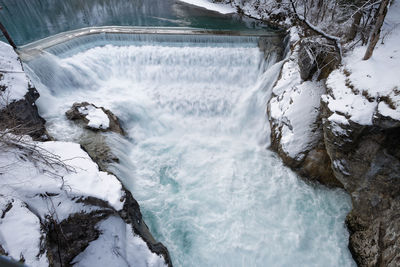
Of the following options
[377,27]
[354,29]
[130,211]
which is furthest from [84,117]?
[354,29]

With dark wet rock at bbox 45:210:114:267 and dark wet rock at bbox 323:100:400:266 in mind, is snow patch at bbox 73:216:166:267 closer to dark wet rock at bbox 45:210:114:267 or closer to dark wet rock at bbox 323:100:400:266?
dark wet rock at bbox 45:210:114:267

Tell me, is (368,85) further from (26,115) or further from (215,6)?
(215,6)

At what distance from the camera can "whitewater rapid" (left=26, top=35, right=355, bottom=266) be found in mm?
4984

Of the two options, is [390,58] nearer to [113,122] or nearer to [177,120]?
[177,120]

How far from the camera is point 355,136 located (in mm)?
4457

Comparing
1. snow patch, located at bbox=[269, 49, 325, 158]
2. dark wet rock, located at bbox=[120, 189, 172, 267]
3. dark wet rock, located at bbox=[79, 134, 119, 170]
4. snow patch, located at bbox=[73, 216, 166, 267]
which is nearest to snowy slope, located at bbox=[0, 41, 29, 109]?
dark wet rock, located at bbox=[79, 134, 119, 170]

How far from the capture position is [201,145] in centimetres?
746

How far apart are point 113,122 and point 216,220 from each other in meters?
4.27

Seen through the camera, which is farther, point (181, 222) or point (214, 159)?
point (214, 159)

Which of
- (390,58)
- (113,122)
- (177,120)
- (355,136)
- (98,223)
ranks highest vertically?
(390,58)

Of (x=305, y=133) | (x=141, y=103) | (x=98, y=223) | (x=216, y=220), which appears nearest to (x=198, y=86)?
(x=141, y=103)

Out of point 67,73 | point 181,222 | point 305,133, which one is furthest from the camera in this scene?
point 67,73

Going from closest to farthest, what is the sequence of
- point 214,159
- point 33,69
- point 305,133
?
point 305,133, point 214,159, point 33,69

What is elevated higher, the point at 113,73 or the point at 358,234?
the point at 113,73
